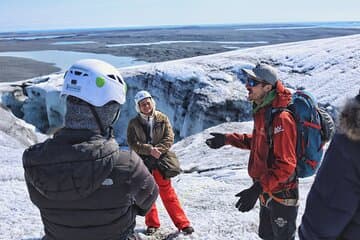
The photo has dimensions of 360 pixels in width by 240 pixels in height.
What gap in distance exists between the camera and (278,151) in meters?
3.21

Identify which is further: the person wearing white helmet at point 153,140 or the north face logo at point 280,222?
the person wearing white helmet at point 153,140

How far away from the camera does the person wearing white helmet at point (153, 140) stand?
4609 mm

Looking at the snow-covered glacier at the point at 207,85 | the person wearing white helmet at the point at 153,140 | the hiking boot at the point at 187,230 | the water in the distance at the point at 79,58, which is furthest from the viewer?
the water in the distance at the point at 79,58

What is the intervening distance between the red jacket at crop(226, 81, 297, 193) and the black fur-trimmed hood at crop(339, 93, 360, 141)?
1298 mm

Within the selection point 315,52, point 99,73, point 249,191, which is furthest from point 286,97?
point 315,52

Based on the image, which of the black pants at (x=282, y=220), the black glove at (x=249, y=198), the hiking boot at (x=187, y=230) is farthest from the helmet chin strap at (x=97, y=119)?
the hiking boot at (x=187, y=230)

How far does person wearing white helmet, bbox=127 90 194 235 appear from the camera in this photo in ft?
15.1

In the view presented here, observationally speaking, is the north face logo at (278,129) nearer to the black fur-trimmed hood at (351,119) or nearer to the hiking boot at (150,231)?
the black fur-trimmed hood at (351,119)

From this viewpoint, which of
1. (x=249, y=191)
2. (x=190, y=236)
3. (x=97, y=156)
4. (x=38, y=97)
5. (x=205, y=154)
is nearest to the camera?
(x=97, y=156)

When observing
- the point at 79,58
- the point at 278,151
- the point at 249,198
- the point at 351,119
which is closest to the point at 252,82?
the point at 278,151

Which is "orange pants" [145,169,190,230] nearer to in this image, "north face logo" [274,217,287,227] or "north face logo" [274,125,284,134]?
"north face logo" [274,217,287,227]

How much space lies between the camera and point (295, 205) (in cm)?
349

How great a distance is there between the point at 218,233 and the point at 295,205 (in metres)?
1.95

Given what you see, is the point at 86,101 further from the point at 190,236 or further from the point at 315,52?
the point at 315,52
